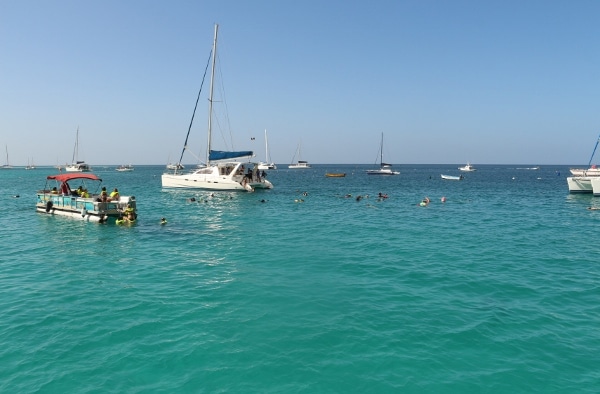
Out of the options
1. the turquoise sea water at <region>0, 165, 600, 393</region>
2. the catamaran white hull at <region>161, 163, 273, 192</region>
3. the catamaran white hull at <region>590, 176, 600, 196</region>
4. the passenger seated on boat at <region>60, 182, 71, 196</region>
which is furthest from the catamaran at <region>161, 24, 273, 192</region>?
the catamaran white hull at <region>590, 176, 600, 196</region>

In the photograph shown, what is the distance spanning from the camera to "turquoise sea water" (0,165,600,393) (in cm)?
794

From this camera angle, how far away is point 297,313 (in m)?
11.0

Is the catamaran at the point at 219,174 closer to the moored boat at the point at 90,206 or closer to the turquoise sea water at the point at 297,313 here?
the moored boat at the point at 90,206

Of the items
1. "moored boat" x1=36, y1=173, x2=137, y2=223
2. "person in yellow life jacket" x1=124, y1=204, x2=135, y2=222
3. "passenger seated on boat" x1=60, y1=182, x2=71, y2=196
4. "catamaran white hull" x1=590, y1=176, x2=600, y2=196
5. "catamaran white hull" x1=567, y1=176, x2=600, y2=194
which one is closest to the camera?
"person in yellow life jacket" x1=124, y1=204, x2=135, y2=222

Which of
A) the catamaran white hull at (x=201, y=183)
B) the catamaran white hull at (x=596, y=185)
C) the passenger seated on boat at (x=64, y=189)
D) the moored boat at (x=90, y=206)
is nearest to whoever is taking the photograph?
the moored boat at (x=90, y=206)

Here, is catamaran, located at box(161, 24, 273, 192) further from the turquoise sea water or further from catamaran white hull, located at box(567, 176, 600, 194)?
catamaran white hull, located at box(567, 176, 600, 194)

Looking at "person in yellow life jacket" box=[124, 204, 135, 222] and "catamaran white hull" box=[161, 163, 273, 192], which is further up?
"catamaran white hull" box=[161, 163, 273, 192]

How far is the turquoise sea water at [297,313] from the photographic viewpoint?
26.1 ft

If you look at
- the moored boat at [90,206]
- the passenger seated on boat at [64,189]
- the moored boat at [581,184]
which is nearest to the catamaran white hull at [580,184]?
the moored boat at [581,184]

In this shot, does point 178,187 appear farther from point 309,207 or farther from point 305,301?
point 305,301

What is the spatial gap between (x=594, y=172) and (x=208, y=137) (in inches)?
2066

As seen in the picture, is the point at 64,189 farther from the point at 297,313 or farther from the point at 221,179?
the point at 297,313

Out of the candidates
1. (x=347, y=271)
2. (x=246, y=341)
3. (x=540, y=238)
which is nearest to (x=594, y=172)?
(x=540, y=238)

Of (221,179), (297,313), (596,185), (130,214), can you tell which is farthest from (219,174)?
(596,185)
